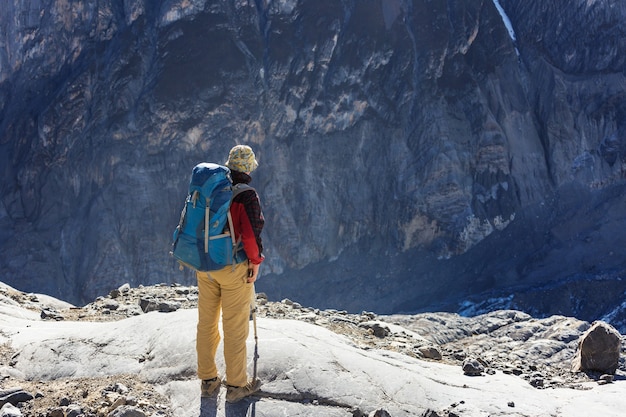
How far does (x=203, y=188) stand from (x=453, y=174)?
69.7 ft

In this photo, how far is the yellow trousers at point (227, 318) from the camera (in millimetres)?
5082

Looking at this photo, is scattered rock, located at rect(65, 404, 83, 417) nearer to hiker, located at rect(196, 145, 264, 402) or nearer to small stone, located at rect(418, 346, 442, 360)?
hiker, located at rect(196, 145, 264, 402)

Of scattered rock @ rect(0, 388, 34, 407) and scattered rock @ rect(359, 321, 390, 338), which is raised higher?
scattered rock @ rect(359, 321, 390, 338)

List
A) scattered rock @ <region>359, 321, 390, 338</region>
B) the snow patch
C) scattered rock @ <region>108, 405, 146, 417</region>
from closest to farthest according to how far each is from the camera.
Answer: scattered rock @ <region>108, 405, 146, 417</region>, scattered rock @ <region>359, 321, 390, 338</region>, the snow patch

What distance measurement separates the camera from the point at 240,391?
5129mm

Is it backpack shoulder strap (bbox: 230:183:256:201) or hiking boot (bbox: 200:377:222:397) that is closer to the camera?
backpack shoulder strap (bbox: 230:183:256:201)

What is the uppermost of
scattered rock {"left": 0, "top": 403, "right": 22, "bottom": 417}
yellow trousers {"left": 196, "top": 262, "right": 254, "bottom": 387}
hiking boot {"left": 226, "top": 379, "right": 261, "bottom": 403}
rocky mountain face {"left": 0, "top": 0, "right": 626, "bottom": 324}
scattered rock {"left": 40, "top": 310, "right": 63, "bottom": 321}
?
rocky mountain face {"left": 0, "top": 0, "right": 626, "bottom": 324}

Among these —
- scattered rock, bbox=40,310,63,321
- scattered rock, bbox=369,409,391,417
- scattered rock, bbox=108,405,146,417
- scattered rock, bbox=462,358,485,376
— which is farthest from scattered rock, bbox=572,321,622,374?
scattered rock, bbox=40,310,63,321

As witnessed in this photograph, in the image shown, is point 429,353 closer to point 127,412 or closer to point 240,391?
point 240,391

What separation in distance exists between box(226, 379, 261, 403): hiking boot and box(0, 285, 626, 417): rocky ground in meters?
0.47

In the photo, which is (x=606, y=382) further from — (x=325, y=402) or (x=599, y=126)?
(x=599, y=126)

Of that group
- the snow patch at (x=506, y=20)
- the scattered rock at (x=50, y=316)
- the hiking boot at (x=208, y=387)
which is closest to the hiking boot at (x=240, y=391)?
the hiking boot at (x=208, y=387)

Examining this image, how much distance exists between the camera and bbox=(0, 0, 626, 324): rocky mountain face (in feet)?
80.4

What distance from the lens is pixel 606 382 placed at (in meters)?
6.69
